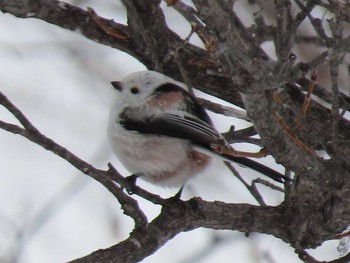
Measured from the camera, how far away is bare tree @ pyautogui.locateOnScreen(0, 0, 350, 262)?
2107 millimetres

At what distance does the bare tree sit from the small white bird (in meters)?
0.14

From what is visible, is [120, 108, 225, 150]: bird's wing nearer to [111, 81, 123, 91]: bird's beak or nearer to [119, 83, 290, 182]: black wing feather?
[119, 83, 290, 182]: black wing feather

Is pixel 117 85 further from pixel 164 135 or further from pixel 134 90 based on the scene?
pixel 164 135

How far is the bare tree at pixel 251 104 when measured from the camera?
211cm

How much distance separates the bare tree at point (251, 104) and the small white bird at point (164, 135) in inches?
5.5

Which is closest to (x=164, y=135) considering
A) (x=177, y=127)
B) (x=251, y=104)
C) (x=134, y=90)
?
(x=177, y=127)

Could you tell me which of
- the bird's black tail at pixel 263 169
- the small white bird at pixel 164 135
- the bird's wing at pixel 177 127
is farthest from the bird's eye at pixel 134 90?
the bird's black tail at pixel 263 169

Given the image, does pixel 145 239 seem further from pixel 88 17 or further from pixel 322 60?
pixel 88 17

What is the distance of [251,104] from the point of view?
222cm

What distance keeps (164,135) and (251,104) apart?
106 cm

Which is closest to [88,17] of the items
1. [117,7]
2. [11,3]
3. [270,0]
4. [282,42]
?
[11,3]

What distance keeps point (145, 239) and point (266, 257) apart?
1.51 m

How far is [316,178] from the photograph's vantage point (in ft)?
8.46

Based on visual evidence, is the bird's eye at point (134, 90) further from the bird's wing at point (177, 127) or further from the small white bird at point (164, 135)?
the bird's wing at point (177, 127)
